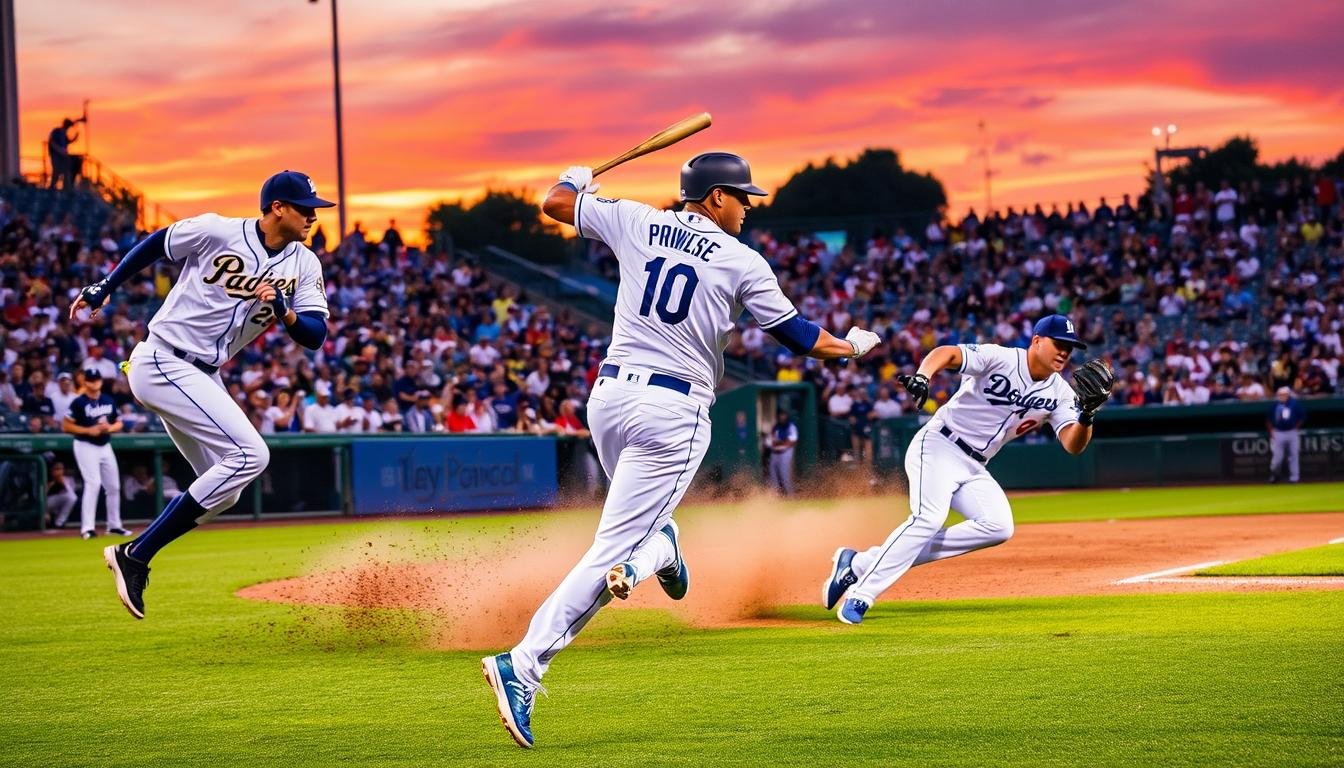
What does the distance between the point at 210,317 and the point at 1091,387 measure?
16.4 ft

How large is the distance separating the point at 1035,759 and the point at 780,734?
938 millimetres

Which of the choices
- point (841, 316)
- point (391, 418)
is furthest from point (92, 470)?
point (841, 316)

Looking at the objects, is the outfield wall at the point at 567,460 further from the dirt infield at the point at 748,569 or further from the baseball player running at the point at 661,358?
the baseball player running at the point at 661,358

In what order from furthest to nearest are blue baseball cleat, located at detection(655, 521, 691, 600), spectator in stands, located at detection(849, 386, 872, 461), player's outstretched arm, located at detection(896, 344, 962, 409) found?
spectator in stands, located at detection(849, 386, 872, 461), player's outstretched arm, located at detection(896, 344, 962, 409), blue baseball cleat, located at detection(655, 521, 691, 600)

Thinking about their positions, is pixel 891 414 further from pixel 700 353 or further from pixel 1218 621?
pixel 700 353

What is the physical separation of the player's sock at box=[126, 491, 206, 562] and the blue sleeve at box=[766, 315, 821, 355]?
3404 mm

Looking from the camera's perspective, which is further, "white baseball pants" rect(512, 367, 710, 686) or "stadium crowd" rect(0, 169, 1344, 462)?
"stadium crowd" rect(0, 169, 1344, 462)

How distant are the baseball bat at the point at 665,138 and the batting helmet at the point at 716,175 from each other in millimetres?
847

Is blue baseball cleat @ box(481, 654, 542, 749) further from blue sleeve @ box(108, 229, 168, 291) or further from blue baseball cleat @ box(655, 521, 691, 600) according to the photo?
blue sleeve @ box(108, 229, 168, 291)

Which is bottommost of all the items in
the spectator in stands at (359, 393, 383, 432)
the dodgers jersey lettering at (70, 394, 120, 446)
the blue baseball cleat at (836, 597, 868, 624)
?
the blue baseball cleat at (836, 597, 868, 624)

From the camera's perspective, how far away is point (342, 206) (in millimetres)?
32094

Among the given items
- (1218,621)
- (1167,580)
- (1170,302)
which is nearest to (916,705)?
(1218,621)

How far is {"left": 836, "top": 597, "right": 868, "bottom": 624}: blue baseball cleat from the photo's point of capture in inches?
326

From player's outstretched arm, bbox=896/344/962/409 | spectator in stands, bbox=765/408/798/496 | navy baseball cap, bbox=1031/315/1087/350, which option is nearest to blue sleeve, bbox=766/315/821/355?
player's outstretched arm, bbox=896/344/962/409
